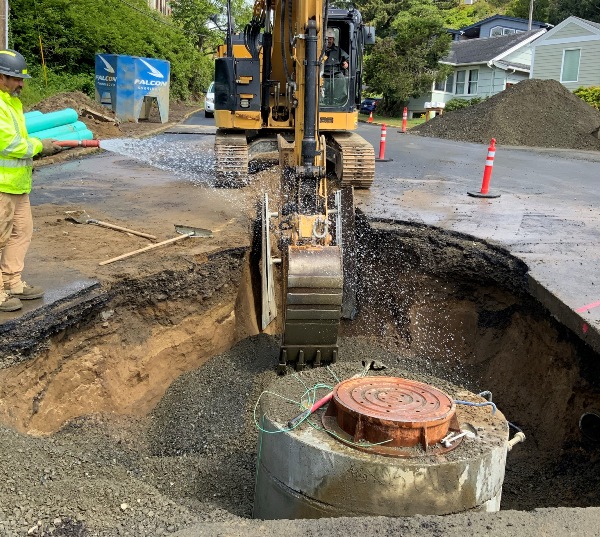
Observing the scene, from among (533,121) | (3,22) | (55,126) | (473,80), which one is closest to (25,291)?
(3,22)

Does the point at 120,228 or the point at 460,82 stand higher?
the point at 460,82

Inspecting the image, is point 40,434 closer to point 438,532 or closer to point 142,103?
point 438,532

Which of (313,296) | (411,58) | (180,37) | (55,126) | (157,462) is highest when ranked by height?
(180,37)

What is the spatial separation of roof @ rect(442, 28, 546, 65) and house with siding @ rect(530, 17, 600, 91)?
4983 millimetres

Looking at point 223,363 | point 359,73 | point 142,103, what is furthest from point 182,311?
point 142,103

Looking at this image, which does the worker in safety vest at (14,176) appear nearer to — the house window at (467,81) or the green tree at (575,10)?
the house window at (467,81)

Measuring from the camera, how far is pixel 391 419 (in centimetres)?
366

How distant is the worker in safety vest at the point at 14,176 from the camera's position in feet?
15.0

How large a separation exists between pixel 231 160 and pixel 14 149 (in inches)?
237

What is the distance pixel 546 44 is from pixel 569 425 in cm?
3164

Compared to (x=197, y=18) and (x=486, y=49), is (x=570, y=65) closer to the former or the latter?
(x=486, y=49)

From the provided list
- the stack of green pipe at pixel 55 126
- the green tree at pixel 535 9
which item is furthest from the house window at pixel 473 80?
the stack of green pipe at pixel 55 126

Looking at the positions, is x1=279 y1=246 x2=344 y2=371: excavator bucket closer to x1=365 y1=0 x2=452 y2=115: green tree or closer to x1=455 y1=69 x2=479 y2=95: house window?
x1=365 y1=0 x2=452 y2=115: green tree

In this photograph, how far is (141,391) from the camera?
623cm
